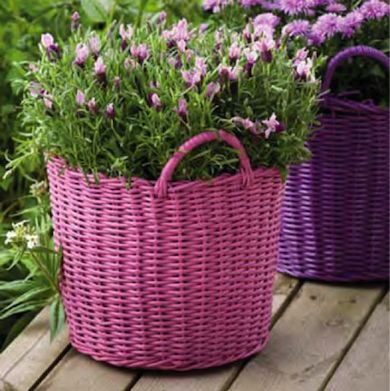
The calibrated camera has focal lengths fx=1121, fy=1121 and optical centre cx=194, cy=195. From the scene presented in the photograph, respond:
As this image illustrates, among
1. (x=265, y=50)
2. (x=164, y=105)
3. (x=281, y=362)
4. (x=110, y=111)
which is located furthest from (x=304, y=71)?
(x=281, y=362)

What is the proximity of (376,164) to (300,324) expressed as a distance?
0.44 m

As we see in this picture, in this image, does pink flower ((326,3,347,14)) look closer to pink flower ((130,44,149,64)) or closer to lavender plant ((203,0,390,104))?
lavender plant ((203,0,390,104))

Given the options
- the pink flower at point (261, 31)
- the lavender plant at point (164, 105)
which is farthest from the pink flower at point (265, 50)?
the pink flower at point (261, 31)

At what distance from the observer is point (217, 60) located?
2.33 m

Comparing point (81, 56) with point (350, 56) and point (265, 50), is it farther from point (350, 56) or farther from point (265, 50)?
point (350, 56)

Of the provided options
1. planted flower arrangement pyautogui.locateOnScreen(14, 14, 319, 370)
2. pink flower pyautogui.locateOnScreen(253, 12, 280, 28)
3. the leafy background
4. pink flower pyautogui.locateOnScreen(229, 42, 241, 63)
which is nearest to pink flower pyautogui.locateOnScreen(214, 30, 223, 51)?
planted flower arrangement pyautogui.locateOnScreen(14, 14, 319, 370)

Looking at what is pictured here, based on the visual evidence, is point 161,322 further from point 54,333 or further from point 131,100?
point 131,100

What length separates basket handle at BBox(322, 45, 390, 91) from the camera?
2.59 meters

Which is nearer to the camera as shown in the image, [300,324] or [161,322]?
[161,322]

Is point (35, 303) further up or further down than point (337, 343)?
further up

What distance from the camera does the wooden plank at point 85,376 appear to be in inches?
93.4

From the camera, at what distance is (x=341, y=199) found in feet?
9.04

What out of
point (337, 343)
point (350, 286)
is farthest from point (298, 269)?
point (337, 343)

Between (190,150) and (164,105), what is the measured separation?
113 millimetres
